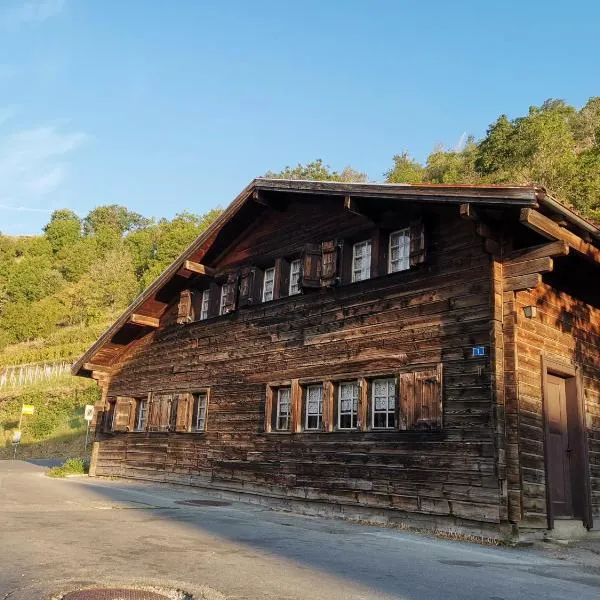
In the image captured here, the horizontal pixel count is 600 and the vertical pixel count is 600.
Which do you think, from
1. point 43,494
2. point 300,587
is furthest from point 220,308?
point 300,587

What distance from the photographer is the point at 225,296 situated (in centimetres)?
1628

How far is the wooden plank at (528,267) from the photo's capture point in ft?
30.8

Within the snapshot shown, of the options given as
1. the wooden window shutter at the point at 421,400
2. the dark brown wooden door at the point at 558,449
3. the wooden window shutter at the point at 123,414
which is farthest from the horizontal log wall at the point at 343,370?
the dark brown wooden door at the point at 558,449

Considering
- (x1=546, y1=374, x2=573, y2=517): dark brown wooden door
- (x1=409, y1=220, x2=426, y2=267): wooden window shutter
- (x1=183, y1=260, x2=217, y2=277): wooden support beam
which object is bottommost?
(x1=546, y1=374, x2=573, y2=517): dark brown wooden door

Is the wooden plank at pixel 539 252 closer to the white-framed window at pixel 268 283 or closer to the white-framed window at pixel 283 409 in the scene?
the white-framed window at pixel 283 409

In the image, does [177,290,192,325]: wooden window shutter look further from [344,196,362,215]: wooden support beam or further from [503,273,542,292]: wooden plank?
[503,273,542,292]: wooden plank

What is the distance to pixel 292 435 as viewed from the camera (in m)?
12.8

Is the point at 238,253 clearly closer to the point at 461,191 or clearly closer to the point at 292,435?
the point at 292,435

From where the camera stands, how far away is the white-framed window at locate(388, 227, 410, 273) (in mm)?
11773

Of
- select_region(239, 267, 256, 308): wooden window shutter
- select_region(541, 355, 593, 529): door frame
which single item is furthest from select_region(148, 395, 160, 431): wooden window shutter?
select_region(541, 355, 593, 529): door frame

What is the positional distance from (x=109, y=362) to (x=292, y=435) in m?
9.83

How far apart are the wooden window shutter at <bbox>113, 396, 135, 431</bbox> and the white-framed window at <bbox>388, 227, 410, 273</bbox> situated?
10391 millimetres

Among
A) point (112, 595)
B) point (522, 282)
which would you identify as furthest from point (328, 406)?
point (112, 595)

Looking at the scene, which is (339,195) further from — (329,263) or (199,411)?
(199,411)
